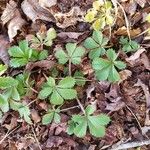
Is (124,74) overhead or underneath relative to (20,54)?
underneath

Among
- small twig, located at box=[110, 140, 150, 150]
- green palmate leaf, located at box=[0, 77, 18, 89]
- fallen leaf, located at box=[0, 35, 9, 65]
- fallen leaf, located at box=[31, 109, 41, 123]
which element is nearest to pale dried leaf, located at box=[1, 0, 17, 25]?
fallen leaf, located at box=[0, 35, 9, 65]

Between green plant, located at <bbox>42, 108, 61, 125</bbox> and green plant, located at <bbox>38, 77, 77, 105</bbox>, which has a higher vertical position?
green plant, located at <bbox>38, 77, 77, 105</bbox>

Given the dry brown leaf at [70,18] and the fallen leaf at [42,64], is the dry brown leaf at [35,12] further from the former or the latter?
the fallen leaf at [42,64]

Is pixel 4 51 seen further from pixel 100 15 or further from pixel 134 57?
pixel 134 57

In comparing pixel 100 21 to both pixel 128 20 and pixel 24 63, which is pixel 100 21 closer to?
pixel 128 20

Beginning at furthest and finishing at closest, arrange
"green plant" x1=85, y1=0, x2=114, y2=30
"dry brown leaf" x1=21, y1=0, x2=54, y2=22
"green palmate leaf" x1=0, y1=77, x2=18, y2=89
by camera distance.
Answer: "dry brown leaf" x1=21, y1=0, x2=54, y2=22
"green plant" x1=85, y1=0, x2=114, y2=30
"green palmate leaf" x1=0, y1=77, x2=18, y2=89

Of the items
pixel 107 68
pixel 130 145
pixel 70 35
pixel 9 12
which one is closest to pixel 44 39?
pixel 70 35

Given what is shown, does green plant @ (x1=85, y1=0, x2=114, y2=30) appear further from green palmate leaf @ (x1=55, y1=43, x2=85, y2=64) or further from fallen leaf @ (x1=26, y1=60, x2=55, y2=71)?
fallen leaf @ (x1=26, y1=60, x2=55, y2=71)

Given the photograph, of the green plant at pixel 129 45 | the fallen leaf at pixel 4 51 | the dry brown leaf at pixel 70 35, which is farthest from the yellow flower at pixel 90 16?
the fallen leaf at pixel 4 51
